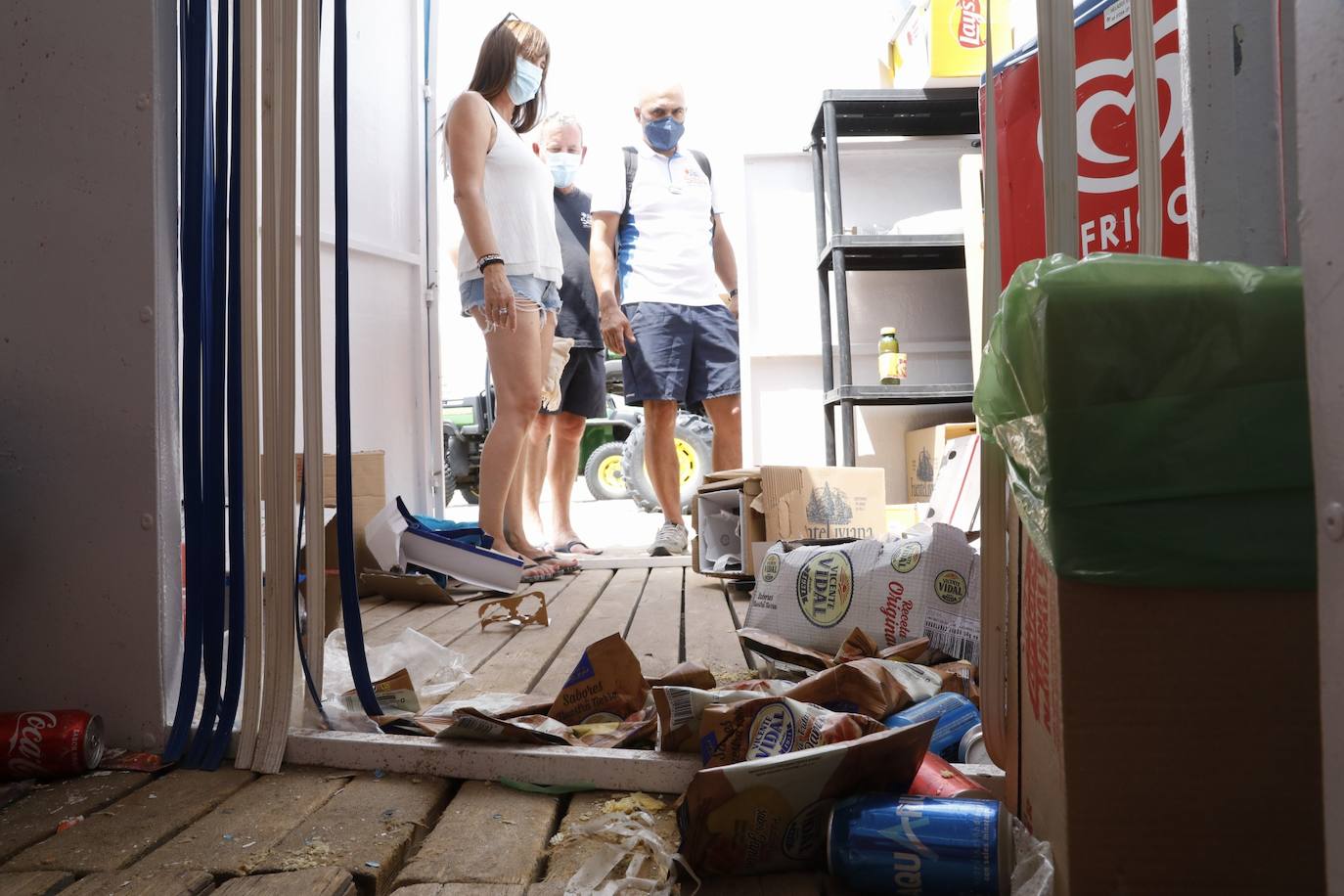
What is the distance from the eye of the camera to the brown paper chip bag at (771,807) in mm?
911

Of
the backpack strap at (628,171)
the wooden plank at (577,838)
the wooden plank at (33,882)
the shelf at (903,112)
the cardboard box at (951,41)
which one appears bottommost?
the wooden plank at (577,838)

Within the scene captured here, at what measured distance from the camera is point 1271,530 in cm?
69

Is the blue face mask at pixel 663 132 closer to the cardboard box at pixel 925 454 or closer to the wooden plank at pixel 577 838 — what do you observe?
the cardboard box at pixel 925 454

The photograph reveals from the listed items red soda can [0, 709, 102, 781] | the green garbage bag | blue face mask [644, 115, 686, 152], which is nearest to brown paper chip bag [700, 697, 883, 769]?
the green garbage bag

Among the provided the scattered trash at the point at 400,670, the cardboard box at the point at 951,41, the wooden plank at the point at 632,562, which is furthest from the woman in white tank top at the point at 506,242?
the cardboard box at the point at 951,41

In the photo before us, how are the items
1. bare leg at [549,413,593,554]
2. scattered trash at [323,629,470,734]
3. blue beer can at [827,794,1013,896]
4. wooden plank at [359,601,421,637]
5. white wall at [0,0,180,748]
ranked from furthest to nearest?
1. bare leg at [549,413,593,554]
2. wooden plank at [359,601,421,637]
3. scattered trash at [323,629,470,734]
4. white wall at [0,0,180,748]
5. blue beer can at [827,794,1013,896]

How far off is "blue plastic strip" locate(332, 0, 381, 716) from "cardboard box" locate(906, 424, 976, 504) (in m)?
2.45

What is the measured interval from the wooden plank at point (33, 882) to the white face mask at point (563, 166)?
11.5 feet

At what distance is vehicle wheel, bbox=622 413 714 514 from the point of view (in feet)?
18.7

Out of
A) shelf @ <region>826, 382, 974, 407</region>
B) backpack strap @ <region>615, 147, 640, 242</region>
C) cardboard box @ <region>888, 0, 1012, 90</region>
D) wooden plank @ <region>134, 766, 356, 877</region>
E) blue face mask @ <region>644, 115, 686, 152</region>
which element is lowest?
wooden plank @ <region>134, 766, 356, 877</region>

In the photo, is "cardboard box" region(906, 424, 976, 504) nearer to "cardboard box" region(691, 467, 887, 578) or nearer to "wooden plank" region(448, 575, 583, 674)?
"cardboard box" region(691, 467, 887, 578)

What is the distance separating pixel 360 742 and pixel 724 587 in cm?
166

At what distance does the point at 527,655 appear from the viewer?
1.95 meters

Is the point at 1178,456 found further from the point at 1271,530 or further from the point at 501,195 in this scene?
the point at 501,195
